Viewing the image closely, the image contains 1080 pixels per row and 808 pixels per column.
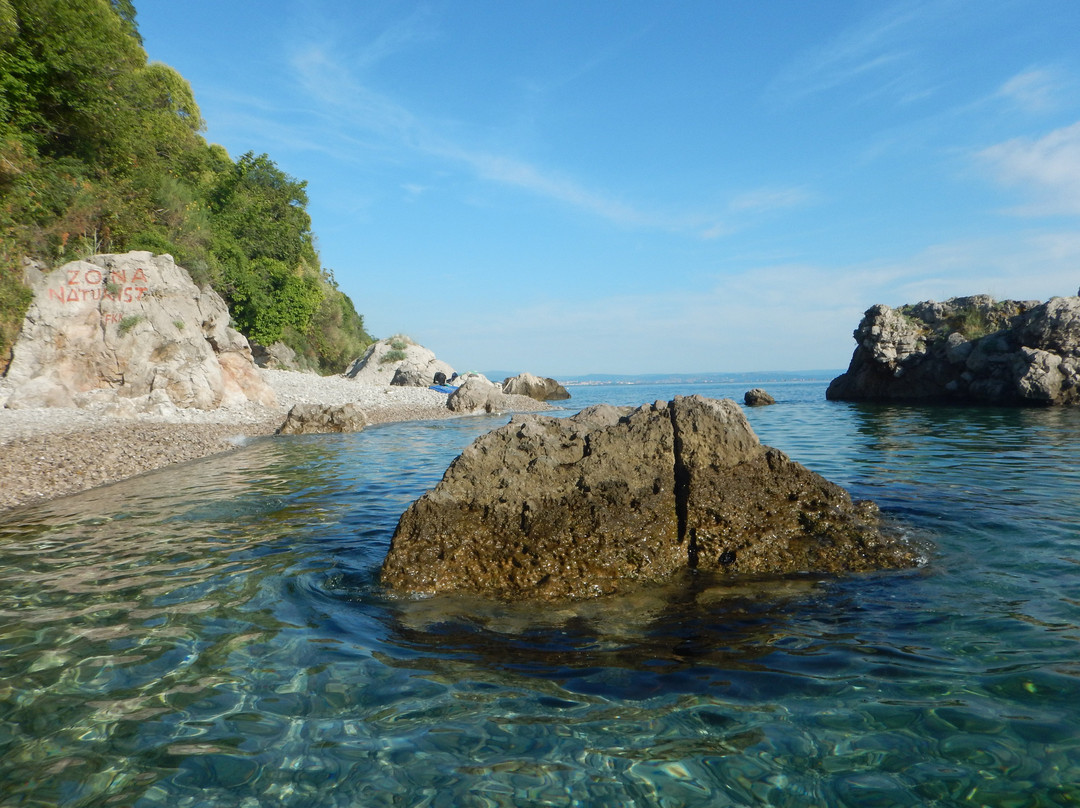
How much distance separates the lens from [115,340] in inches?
855

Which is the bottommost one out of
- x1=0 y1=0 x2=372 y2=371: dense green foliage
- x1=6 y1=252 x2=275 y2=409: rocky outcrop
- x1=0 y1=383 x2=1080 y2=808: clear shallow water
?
x1=0 y1=383 x2=1080 y2=808: clear shallow water

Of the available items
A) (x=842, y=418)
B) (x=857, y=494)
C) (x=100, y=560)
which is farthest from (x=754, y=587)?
(x=842, y=418)

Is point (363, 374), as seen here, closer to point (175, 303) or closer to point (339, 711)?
point (175, 303)

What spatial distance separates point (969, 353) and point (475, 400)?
26177 mm

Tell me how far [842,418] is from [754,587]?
2388cm

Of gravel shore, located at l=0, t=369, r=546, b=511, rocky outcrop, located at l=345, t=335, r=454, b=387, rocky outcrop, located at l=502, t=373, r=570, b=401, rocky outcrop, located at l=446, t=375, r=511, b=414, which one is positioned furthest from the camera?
rocky outcrop, located at l=345, t=335, r=454, b=387

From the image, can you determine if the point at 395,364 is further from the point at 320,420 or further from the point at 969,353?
the point at 969,353

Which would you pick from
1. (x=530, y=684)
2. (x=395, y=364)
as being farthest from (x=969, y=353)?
(x=395, y=364)

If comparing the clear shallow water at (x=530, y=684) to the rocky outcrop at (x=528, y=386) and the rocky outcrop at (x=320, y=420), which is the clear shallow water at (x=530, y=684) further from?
the rocky outcrop at (x=528, y=386)

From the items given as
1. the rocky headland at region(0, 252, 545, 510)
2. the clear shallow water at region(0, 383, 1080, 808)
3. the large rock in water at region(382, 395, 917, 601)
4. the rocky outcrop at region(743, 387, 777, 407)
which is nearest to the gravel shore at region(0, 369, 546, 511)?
the rocky headland at region(0, 252, 545, 510)

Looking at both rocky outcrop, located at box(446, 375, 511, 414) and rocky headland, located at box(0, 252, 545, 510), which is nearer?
rocky headland, located at box(0, 252, 545, 510)

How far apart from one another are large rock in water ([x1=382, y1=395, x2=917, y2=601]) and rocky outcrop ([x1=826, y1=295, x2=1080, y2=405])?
27.8 meters

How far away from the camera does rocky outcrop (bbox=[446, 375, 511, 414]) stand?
3559cm

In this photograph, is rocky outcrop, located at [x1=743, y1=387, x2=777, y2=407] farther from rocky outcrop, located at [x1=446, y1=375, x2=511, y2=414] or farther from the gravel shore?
the gravel shore
